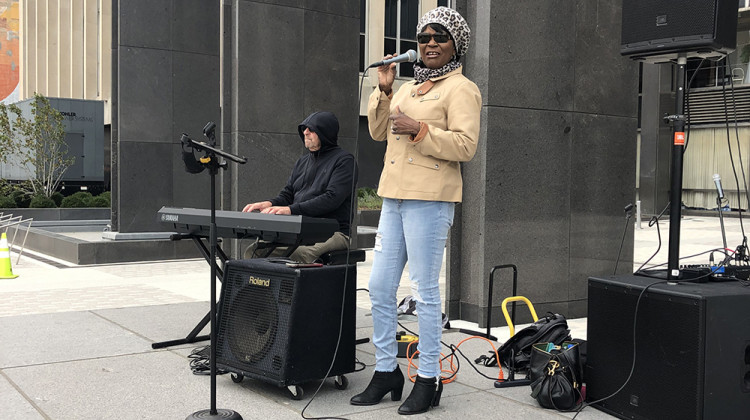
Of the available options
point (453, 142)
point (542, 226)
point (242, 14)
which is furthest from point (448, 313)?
point (242, 14)

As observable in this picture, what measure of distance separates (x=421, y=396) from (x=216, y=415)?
1.14m

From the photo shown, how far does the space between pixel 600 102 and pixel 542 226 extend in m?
1.49

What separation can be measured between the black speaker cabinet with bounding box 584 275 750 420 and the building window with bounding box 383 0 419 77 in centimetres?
2939

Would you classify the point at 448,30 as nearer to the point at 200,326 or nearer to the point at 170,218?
the point at 170,218

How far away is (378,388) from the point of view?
445cm

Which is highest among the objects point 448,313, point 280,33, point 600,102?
point 280,33

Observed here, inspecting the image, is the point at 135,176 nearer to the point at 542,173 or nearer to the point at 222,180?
the point at 222,180

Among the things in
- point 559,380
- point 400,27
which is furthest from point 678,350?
point 400,27

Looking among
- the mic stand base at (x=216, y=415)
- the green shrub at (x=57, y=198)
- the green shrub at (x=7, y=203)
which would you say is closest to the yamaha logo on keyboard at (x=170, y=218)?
the mic stand base at (x=216, y=415)

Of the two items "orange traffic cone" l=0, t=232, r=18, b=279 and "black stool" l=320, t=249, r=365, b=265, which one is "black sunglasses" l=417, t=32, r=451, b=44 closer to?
"black stool" l=320, t=249, r=365, b=265

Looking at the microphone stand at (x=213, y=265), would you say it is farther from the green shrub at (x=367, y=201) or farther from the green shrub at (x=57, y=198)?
the green shrub at (x=57, y=198)

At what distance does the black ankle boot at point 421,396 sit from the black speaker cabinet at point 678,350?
987 millimetres

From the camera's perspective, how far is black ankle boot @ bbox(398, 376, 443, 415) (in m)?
4.27

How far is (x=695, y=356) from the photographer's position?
3803mm
